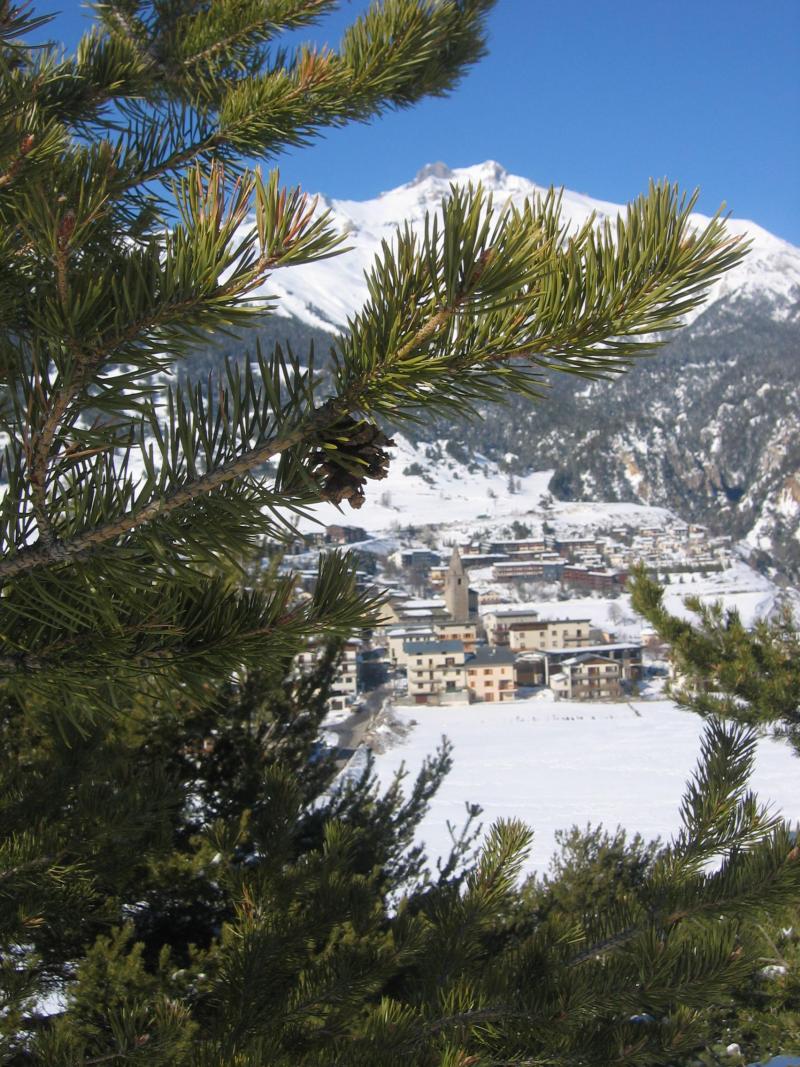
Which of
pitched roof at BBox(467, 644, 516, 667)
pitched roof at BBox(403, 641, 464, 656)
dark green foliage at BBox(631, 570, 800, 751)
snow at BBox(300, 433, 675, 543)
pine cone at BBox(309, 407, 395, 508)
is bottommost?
pitched roof at BBox(467, 644, 516, 667)

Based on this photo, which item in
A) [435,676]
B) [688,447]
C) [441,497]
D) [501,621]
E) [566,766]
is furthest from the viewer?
[688,447]

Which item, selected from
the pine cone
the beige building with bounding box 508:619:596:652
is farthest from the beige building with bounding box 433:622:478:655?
the pine cone

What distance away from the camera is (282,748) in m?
3.90

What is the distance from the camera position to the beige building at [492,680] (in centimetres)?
4566

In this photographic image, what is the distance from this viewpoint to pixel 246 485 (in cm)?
75

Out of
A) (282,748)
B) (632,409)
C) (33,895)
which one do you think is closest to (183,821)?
(282,748)

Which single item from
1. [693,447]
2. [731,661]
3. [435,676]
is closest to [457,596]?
[435,676]

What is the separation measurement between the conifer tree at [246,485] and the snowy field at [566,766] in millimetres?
9895

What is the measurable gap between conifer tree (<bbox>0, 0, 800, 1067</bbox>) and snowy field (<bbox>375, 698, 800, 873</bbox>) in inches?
390

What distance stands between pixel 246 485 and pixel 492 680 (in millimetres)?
46184

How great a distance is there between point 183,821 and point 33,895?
218 cm

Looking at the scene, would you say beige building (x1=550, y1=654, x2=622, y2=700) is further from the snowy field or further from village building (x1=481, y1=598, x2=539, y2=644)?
village building (x1=481, y1=598, x2=539, y2=644)

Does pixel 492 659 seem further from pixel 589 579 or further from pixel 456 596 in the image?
pixel 589 579

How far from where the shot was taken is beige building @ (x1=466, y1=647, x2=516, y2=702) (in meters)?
45.7
